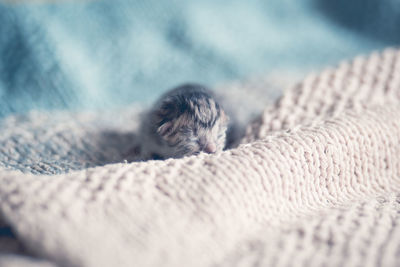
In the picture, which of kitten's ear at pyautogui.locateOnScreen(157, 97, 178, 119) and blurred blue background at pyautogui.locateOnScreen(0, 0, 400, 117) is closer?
kitten's ear at pyautogui.locateOnScreen(157, 97, 178, 119)

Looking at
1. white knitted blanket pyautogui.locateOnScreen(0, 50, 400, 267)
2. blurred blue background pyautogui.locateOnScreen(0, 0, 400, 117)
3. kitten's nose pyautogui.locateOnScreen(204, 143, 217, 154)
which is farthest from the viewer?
blurred blue background pyautogui.locateOnScreen(0, 0, 400, 117)

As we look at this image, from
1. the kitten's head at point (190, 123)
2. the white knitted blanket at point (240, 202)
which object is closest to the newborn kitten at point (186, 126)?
the kitten's head at point (190, 123)

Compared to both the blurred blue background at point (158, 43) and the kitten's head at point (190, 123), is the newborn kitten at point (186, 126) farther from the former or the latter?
the blurred blue background at point (158, 43)

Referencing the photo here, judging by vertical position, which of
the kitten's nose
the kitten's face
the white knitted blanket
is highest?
the kitten's face

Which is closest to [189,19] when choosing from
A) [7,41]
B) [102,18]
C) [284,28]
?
[102,18]

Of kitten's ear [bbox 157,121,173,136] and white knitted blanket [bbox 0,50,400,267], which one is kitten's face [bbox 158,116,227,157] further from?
white knitted blanket [bbox 0,50,400,267]

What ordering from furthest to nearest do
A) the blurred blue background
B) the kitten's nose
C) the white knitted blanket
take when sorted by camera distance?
the blurred blue background → the kitten's nose → the white knitted blanket

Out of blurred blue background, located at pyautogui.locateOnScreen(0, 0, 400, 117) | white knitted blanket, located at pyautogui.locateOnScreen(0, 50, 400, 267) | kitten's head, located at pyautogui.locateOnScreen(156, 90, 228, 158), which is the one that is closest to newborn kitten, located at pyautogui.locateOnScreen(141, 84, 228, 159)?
kitten's head, located at pyautogui.locateOnScreen(156, 90, 228, 158)
